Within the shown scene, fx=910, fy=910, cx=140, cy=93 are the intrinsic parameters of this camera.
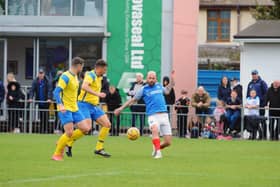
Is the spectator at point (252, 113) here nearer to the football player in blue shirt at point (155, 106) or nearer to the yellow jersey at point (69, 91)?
the football player in blue shirt at point (155, 106)

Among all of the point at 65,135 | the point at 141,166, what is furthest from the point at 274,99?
the point at 141,166

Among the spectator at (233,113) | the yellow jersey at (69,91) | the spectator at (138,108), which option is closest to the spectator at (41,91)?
the spectator at (138,108)

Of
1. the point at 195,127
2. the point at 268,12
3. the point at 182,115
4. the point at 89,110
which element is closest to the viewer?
the point at 89,110

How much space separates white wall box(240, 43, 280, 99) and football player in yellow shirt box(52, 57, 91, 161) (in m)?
13.2

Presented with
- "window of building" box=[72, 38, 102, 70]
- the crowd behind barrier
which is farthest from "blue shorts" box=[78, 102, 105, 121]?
"window of building" box=[72, 38, 102, 70]

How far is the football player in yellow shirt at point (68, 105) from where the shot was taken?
690 inches

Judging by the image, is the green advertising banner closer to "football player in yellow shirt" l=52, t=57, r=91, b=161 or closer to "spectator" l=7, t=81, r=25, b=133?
"spectator" l=7, t=81, r=25, b=133

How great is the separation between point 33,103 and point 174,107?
14.9ft

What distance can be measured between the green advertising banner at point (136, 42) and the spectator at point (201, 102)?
382 cm

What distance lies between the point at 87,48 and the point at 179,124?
20.4 feet

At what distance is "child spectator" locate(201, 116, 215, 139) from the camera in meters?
27.9

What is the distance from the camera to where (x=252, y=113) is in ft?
90.5

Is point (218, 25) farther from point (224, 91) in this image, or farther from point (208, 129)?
point (208, 129)

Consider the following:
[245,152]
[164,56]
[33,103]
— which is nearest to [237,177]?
[245,152]
